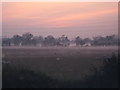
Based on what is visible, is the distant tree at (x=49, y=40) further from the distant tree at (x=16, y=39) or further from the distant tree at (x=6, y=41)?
the distant tree at (x=6, y=41)

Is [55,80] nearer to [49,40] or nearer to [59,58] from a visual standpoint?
[59,58]

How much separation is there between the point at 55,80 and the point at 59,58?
1.18ft

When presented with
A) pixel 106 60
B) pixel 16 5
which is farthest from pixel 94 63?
pixel 16 5

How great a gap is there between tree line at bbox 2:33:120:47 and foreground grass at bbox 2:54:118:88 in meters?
0.26

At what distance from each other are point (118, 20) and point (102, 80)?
3.22ft

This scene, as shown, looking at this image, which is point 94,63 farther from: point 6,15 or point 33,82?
point 6,15

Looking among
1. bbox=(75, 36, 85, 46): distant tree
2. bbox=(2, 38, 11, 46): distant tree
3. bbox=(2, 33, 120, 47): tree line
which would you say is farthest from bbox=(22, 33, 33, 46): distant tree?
bbox=(75, 36, 85, 46): distant tree

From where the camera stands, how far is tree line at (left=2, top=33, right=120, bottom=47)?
5410 millimetres

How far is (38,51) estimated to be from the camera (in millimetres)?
5445

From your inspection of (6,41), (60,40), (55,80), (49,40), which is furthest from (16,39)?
(55,80)

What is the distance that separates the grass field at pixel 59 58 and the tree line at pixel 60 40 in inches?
3.1

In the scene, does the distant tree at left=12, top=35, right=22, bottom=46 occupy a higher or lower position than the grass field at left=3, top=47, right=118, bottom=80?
higher

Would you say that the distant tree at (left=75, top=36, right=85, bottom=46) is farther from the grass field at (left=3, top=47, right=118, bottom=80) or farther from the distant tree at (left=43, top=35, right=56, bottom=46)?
the distant tree at (left=43, top=35, right=56, bottom=46)

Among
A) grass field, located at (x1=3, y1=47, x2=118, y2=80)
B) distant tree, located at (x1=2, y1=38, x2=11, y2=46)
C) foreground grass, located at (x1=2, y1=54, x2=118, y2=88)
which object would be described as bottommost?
foreground grass, located at (x1=2, y1=54, x2=118, y2=88)
